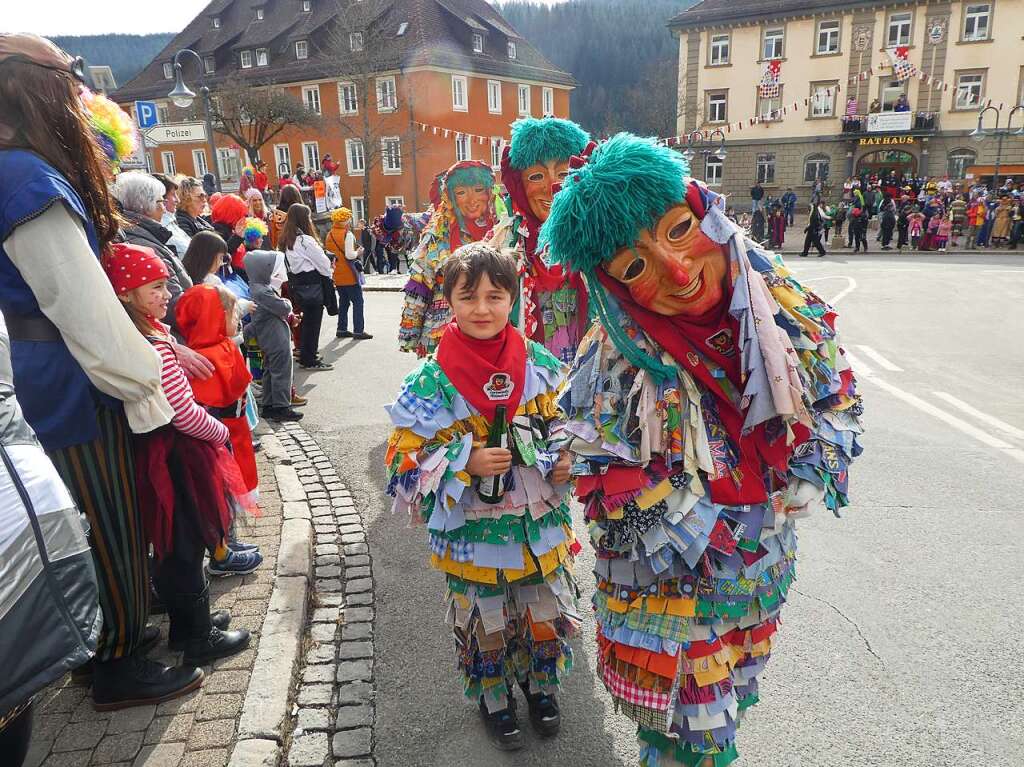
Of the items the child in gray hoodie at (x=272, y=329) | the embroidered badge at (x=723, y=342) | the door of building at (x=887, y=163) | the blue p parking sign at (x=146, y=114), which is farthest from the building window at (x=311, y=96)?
the embroidered badge at (x=723, y=342)

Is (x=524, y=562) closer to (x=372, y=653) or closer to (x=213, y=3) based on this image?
(x=372, y=653)

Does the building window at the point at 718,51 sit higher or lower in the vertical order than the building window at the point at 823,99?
higher

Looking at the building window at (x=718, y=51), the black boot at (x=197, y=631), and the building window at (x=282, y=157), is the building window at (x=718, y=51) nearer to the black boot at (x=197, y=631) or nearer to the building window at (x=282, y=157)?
the building window at (x=282, y=157)

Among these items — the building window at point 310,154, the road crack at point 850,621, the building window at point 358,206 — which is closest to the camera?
the road crack at point 850,621

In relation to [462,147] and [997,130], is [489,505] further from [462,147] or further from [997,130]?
[997,130]

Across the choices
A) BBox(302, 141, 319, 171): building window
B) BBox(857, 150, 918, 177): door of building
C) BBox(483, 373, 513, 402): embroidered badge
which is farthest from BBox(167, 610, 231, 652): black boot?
BBox(302, 141, 319, 171): building window

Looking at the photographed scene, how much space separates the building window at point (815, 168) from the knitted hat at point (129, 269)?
128ft

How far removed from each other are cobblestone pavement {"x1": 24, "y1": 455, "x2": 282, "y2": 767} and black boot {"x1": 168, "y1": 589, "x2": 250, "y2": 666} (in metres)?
0.05

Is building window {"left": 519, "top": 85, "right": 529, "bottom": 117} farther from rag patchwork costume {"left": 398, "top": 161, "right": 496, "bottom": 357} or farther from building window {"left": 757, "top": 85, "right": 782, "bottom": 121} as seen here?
rag patchwork costume {"left": 398, "top": 161, "right": 496, "bottom": 357}

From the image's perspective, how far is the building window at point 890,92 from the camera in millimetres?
34625

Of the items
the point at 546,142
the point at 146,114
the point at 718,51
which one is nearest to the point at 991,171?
the point at 718,51

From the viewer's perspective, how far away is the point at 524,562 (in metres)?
2.50

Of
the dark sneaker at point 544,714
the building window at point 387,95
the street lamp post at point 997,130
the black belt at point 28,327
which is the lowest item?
the dark sneaker at point 544,714

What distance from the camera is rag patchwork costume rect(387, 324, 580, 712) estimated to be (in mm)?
2445
